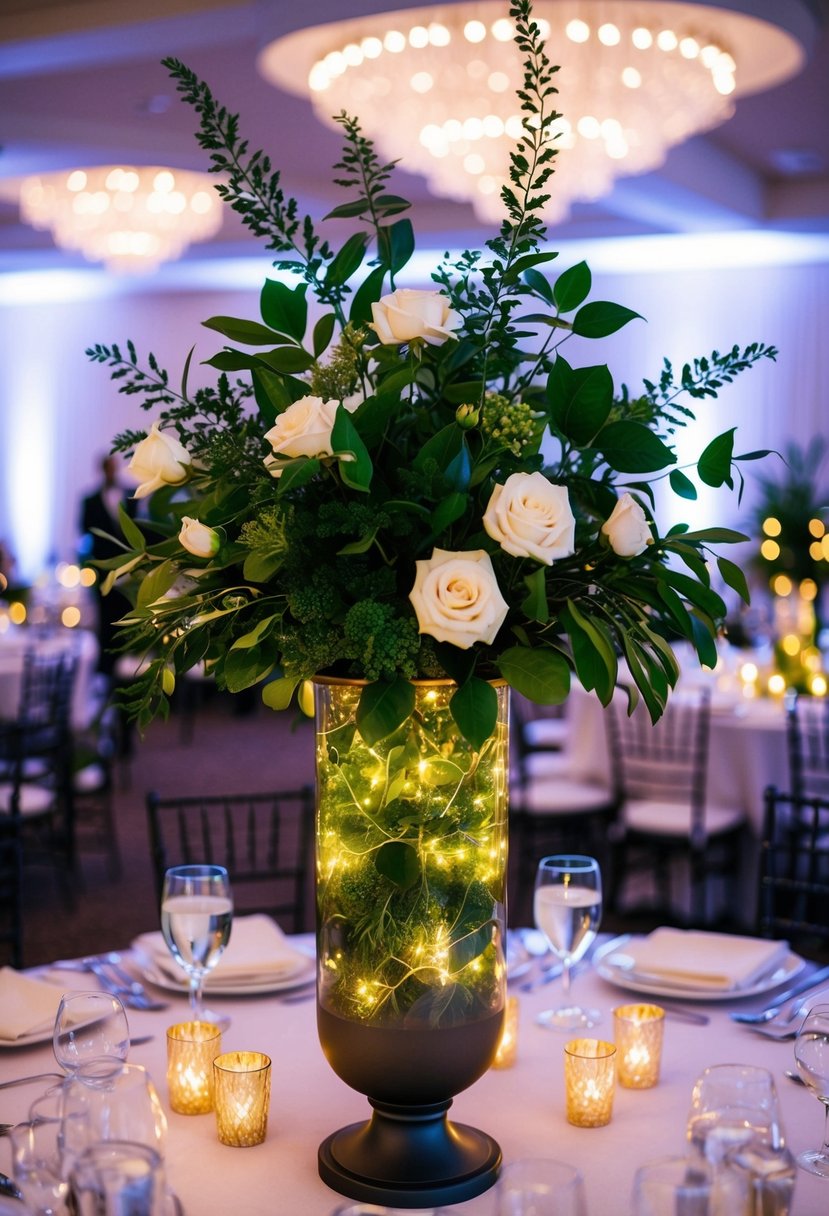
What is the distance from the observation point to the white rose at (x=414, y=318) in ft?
4.59

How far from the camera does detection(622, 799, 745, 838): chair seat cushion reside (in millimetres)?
4805

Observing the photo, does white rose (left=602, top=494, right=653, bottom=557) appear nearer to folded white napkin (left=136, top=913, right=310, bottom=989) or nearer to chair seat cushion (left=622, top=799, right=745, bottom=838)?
folded white napkin (left=136, top=913, right=310, bottom=989)

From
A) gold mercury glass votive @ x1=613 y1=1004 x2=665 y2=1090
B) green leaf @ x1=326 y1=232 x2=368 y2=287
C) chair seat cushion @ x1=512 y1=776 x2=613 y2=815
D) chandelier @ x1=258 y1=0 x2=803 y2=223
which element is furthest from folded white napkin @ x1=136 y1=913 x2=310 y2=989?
chandelier @ x1=258 y1=0 x2=803 y2=223

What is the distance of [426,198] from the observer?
10.1m

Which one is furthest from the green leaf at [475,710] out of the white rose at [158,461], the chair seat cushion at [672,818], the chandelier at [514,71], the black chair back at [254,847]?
the chandelier at [514,71]

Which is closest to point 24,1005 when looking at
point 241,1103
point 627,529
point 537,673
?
point 241,1103

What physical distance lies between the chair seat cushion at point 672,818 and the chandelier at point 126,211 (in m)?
5.24

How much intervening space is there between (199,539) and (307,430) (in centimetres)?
18

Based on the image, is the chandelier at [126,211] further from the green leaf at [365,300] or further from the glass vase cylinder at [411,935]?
the glass vase cylinder at [411,935]

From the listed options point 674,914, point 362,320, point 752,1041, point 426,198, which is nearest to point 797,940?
point 674,914

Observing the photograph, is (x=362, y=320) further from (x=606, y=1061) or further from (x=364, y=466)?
(x=606, y=1061)

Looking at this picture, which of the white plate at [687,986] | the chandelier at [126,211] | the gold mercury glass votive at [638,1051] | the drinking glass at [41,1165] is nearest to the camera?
the drinking glass at [41,1165]

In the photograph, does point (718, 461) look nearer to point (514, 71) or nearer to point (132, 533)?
point (132, 533)

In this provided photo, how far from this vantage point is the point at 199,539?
1393 millimetres
